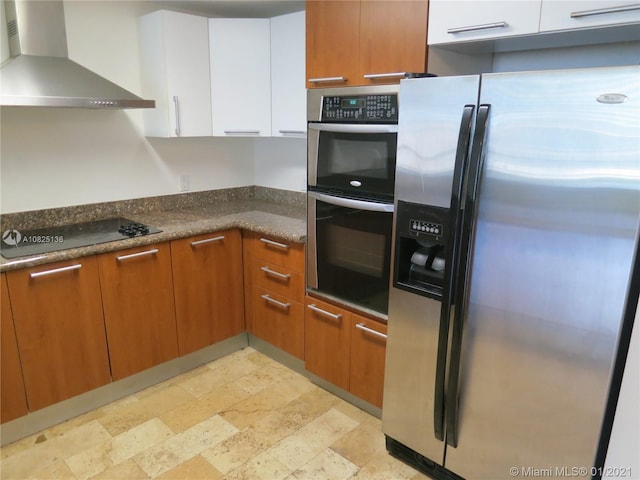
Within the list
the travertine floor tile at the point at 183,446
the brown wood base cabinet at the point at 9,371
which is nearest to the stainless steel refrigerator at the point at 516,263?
the travertine floor tile at the point at 183,446

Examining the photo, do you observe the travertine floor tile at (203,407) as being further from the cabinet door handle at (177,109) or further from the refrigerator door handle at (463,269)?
the cabinet door handle at (177,109)

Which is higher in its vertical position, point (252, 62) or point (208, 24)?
point (208, 24)

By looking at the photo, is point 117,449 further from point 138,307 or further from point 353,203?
point 353,203

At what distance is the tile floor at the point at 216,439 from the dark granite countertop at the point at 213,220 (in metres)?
0.87

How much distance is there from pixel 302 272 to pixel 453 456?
46.2 inches

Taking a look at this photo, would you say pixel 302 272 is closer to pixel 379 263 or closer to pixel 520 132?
pixel 379 263

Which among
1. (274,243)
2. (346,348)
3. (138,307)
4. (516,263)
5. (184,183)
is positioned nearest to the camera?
(516,263)

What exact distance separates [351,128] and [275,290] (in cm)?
114

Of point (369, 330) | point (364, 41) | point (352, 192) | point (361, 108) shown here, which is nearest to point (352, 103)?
point (361, 108)

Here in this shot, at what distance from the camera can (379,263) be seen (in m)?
2.14

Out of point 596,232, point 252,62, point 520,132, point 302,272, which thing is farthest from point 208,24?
point 596,232

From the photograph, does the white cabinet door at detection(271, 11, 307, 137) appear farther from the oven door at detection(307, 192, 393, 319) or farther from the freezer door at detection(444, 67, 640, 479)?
the freezer door at detection(444, 67, 640, 479)

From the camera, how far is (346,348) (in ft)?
7.87

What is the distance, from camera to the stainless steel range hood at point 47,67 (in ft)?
6.87
